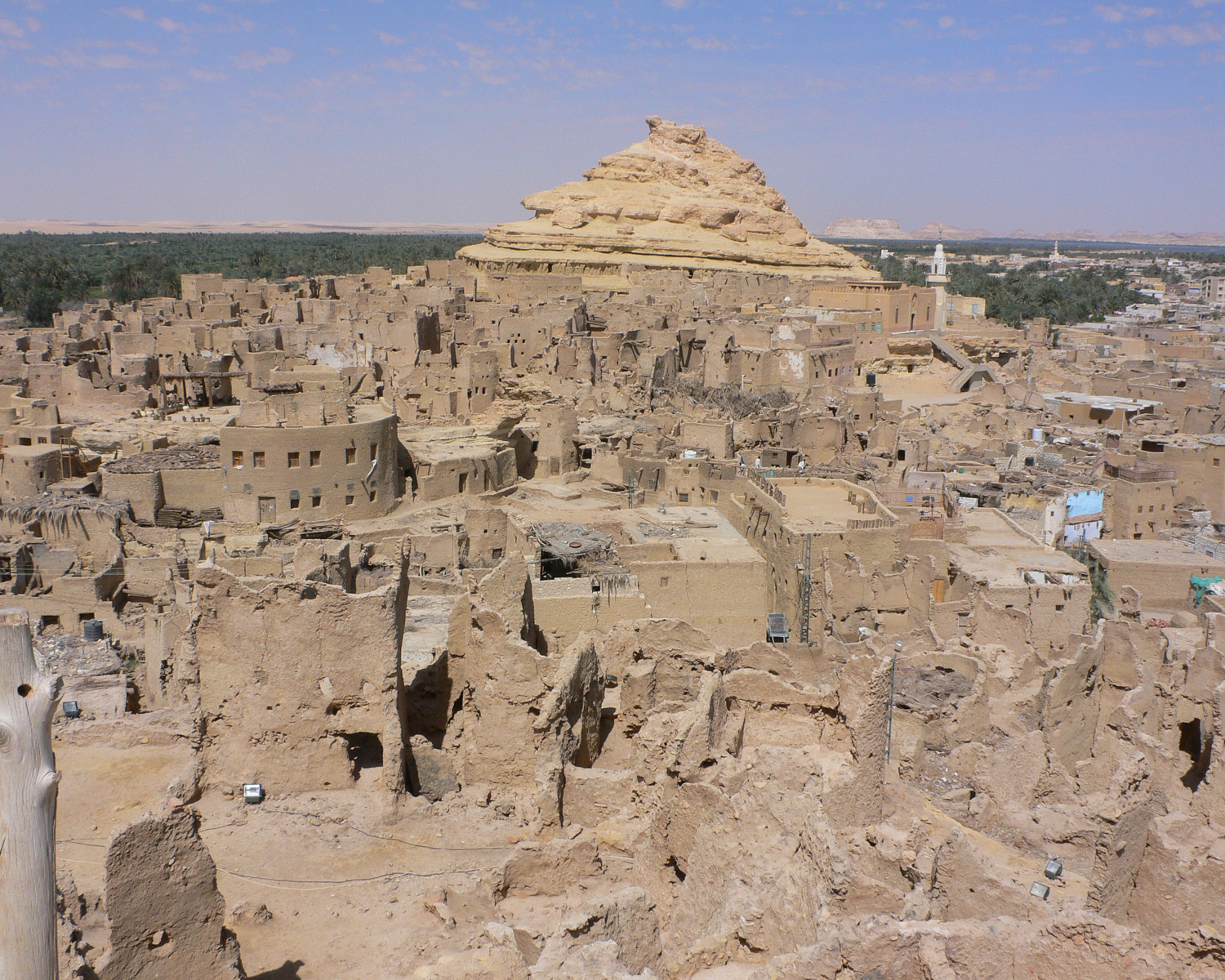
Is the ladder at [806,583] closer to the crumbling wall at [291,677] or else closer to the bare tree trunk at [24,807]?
the crumbling wall at [291,677]

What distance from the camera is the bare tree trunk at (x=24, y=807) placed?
4.45 m

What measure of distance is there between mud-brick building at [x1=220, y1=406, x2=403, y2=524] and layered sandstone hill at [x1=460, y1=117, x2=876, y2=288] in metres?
38.5

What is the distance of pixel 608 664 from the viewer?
1340 cm

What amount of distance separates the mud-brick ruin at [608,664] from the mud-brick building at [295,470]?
3.6 inches

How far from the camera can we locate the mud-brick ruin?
8.73 meters

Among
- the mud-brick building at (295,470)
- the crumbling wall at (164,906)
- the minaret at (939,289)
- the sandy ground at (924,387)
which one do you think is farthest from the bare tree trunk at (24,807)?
the minaret at (939,289)

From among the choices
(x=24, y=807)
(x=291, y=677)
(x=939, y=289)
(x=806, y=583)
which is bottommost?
(x=806, y=583)

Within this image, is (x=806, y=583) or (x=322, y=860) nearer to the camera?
(x=322, y=860)

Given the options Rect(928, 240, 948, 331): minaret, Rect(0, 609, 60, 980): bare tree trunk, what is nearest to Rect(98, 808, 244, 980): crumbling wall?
Rect(0, 609, 60, 980): bare tree trunk

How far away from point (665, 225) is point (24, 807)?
7034 cm

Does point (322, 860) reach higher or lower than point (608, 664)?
lower

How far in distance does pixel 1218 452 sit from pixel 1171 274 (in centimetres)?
14630

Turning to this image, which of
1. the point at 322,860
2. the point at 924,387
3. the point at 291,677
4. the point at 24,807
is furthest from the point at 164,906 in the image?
the point at 924,387

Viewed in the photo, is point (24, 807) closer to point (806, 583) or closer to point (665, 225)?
point (806, 583)
